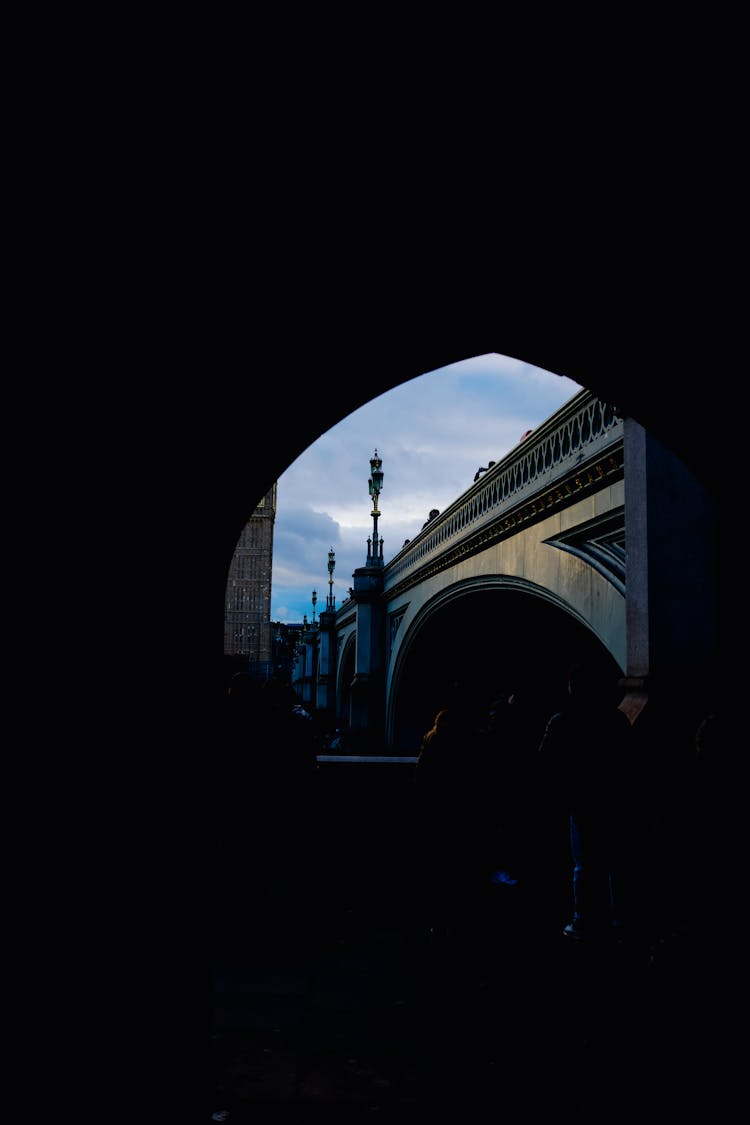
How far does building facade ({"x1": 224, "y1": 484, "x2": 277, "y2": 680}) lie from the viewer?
7831 cm

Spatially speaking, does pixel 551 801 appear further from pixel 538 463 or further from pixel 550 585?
pixel 538 463

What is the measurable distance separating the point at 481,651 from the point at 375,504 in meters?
6.51

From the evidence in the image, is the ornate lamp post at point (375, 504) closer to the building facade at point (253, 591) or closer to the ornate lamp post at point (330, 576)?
the ornate lamp post at point (330, 576)

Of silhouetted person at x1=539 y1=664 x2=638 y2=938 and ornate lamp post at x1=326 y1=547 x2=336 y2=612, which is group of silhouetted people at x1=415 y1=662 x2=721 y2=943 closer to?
silhouetted person at x1=539 y1=664 x2=638 y2=938

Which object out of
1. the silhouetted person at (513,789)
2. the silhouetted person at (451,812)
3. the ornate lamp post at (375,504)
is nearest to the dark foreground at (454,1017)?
the silhouetted person at (451,812)

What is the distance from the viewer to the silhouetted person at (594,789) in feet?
13.7

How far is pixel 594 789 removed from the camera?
420cm

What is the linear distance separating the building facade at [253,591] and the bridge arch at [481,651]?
185 ft

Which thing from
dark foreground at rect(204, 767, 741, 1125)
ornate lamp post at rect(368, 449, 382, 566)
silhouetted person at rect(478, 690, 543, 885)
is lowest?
dark foreground at rect(204, 767, 741, 1125)

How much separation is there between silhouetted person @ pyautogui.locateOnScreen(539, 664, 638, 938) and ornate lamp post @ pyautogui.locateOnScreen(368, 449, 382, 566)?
1948 cm

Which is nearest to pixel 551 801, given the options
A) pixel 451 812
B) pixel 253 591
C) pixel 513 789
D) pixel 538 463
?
pixel 513 789

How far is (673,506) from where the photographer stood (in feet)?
17.6

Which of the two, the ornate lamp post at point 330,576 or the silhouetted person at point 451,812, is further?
the ornate lamp post at point 330,576

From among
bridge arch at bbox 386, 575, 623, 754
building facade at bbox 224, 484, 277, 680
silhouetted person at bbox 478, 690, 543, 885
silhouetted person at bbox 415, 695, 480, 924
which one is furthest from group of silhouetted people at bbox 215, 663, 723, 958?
building facade at bbox 224, 484, 277, 680
